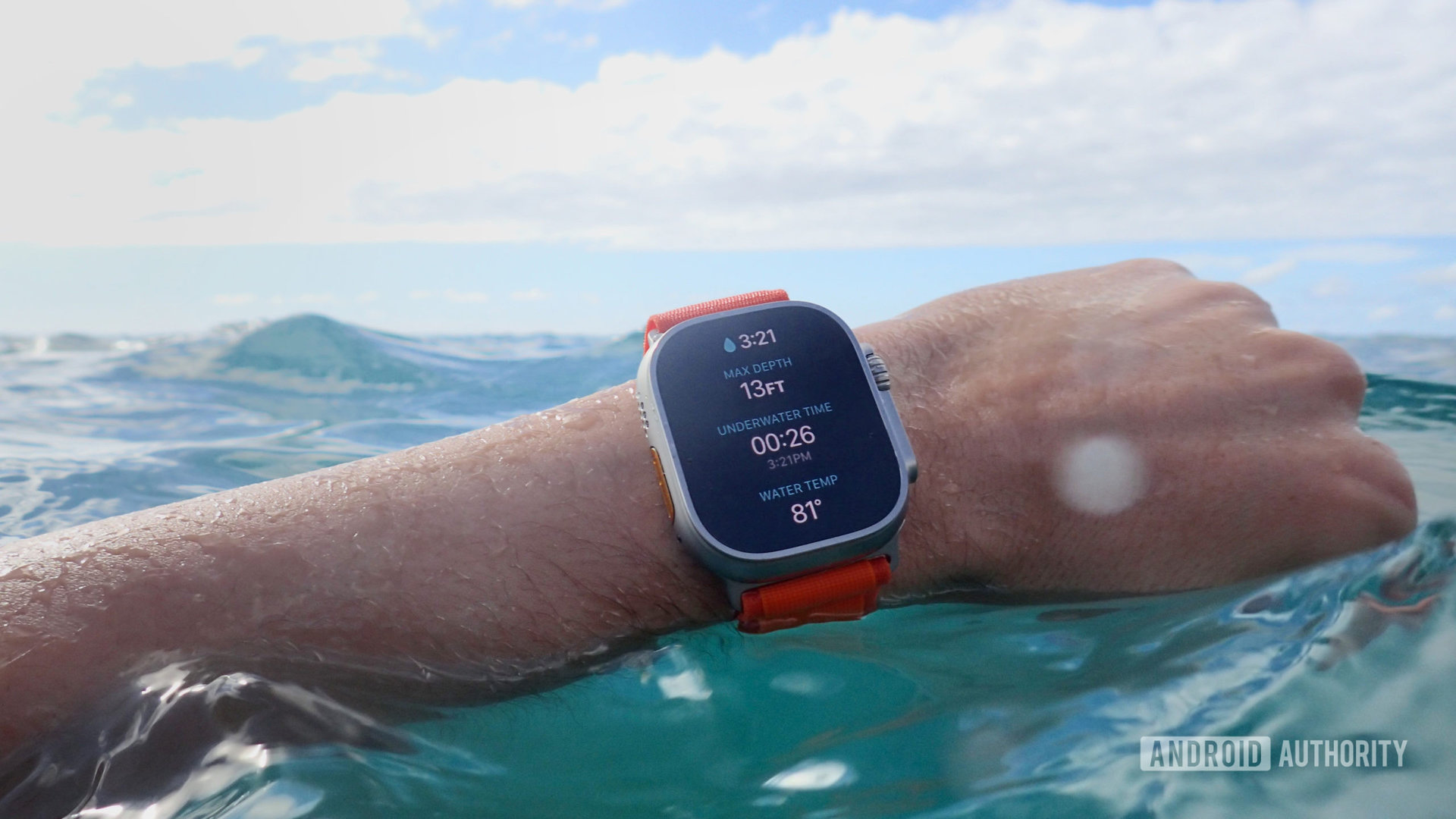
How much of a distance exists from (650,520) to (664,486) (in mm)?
64

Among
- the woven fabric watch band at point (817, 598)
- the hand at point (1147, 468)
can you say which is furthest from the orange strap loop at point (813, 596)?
the hand at point (1147, 468)

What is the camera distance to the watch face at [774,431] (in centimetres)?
128

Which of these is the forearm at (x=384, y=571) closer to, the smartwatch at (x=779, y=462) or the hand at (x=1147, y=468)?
the smartwatch at (x=779, y=462)

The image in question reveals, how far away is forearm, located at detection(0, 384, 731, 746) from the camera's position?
3.61 feet

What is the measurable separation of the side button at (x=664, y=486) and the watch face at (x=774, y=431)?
0.14 feet

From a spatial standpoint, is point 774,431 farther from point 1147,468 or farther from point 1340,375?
point 1340,375

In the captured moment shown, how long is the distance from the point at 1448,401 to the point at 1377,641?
2.60 metres

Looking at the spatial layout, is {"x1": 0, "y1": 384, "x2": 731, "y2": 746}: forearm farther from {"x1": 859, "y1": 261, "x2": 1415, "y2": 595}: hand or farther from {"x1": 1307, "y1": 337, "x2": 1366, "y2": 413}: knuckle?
{"x1": 1307, "y1": 337, "x2": 1366, "y2": 413}: knuckle

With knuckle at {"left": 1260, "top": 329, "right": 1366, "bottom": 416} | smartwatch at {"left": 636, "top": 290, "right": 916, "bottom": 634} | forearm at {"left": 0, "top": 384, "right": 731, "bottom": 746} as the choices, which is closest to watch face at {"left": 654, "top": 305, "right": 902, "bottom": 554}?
smartwatch at {"left": 636, "top": 290, "right": 916, "bottom": 634}

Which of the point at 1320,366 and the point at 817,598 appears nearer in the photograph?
the point at 817,598

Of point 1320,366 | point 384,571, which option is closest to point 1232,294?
point 1320,366

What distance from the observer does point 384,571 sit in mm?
1216

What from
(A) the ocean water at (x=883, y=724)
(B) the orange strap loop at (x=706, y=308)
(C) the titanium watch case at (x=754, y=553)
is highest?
(B) the orange strap loop at (x=706, y=308)

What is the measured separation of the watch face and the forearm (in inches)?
4.9
